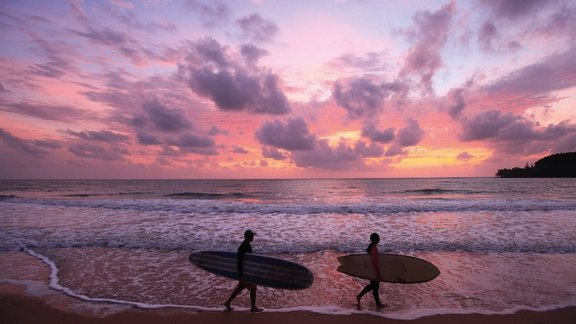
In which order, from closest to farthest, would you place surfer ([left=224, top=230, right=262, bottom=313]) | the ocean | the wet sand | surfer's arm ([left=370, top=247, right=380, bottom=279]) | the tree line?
the wet sand → surfer ([left=224, top=230, right=262, bottom=313]) → surfer's arm ([left=370, top=247, right=380, bottom=279]) → the ocean → the tree line

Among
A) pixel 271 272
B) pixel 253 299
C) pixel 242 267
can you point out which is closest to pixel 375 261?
pixel 271 272

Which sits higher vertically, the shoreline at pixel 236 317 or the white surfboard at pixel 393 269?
the white surfboard at pixel 393 269

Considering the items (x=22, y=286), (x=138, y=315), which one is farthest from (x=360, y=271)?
(x=22, y=286)

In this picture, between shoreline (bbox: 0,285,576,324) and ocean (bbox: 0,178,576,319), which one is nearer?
shoreline (bbox: 0,285,576,324)

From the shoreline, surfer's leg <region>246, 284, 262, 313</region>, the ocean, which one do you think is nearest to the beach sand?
the shoreline

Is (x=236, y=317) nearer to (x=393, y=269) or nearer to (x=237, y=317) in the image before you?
(x=237, y=317)

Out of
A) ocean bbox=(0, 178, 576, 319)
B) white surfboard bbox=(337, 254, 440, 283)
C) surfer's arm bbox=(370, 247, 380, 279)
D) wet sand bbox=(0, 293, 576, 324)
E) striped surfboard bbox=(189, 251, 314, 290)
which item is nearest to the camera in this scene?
wet sand bbox=(0, 293, 576, 324)

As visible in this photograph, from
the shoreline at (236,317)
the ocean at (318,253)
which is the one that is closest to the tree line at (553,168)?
the ocean at (318,253)

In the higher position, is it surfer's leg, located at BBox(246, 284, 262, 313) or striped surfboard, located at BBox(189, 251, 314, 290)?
striped surfboard, located at BBox(189, 251, 314, 290)

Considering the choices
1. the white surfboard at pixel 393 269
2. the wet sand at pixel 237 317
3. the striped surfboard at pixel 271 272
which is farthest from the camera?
the white surfboard at pixel 393 269

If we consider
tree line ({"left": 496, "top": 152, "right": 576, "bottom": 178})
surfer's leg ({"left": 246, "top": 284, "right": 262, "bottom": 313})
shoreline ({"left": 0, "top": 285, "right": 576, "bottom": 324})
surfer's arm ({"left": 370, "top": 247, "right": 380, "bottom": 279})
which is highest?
tree line ({"left": 496, "top": 152, "right": 576, "bottom": 178})

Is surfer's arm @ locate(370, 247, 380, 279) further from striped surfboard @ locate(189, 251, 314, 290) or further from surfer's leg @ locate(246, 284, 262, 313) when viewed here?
surfer's leg @ locate(246, 284, 262, 313)

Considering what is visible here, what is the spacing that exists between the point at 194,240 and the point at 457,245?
418 inches

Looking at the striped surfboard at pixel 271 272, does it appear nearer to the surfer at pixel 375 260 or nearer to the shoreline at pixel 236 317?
the shoreline at pixel 236 317
